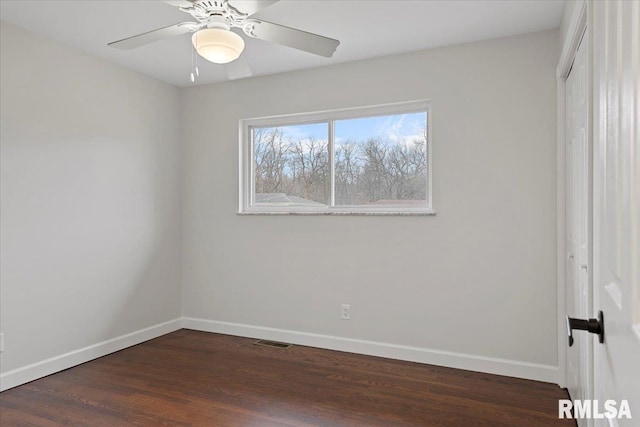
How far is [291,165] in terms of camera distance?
13.0ft

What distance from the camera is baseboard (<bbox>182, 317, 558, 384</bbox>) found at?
117 inches

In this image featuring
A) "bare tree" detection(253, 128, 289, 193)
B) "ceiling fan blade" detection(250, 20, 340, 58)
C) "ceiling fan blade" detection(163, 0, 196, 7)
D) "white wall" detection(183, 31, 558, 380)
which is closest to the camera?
"ceiling fan blade" detection(163, 0, 196, 7)

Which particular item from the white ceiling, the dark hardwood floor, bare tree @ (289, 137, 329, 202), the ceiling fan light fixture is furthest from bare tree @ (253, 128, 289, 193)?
the ceiling fan light fixture

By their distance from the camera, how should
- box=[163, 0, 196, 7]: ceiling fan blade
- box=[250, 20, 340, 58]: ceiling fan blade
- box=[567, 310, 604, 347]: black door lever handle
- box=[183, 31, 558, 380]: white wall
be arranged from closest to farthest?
box=[567, 310, 604, 347]: black door lever handle → box=[163, 0, 196, 7]: ceiling fan blade → box=[250, 20, 340, 58]: ceiling fan blade → box=[183, 31, 558, 380]: white wall

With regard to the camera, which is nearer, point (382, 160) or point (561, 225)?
point (561, 225)

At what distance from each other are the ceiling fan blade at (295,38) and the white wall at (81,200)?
1905 millimetres

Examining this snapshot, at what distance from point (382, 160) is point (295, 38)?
5.50 feet

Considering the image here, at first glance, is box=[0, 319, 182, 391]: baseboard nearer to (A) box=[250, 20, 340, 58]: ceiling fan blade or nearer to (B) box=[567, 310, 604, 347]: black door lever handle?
(A) box=[250, 20, 340, 58]: ceiling fan blade

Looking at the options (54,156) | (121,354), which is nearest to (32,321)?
(121,354)

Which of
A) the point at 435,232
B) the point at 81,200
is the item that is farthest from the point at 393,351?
the point at 81,200

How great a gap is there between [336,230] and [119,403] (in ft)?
6.63

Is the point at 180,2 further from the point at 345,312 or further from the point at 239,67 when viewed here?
the point at 345,312

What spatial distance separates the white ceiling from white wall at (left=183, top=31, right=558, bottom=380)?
0.21 metres

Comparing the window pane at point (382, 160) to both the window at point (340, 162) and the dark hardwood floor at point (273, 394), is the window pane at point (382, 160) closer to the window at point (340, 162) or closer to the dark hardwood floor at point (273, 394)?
the window at point (340, 162)
